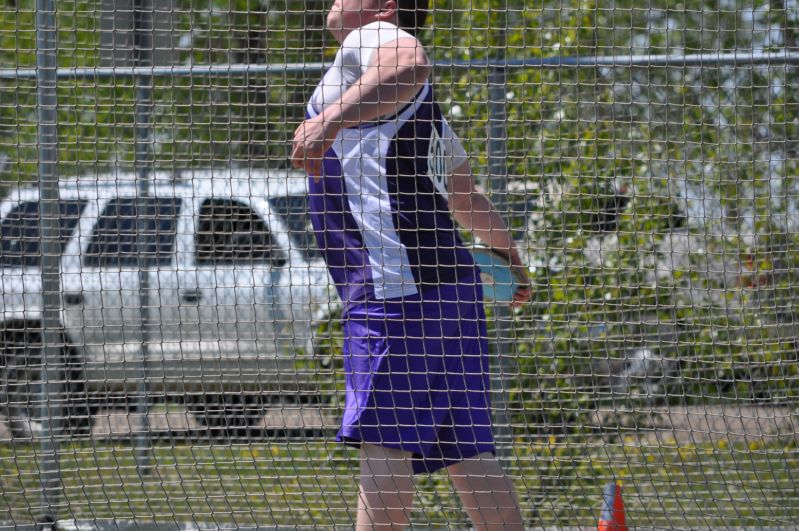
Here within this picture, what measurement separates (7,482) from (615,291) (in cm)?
283

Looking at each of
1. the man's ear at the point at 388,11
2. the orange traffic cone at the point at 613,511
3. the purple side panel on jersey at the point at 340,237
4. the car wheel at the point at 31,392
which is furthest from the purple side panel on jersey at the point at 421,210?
the car wheel at the point at 31,392

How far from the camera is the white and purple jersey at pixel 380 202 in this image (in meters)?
2.58

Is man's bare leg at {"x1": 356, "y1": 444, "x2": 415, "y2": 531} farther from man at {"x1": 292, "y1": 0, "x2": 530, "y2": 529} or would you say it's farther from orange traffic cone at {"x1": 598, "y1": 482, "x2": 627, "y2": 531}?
orange traffic cone at {"x1": 598, "y1": 482, "x2": 627, "y2": 531}

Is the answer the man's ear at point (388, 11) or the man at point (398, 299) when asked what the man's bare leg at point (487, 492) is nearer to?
the man at point (398, 299)

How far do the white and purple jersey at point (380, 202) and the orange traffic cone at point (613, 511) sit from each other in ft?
3.17

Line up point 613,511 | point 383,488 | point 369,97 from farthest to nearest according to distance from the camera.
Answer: point 613,511, point 383,488, point 369,97

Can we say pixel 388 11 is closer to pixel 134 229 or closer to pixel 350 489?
pixel 134 229

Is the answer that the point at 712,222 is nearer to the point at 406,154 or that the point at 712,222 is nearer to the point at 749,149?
the point at 749,149

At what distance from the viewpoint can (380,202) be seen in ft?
8.50

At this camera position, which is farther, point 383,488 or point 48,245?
point 48,245

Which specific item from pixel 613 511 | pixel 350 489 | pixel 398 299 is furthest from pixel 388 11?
pixel 350 489

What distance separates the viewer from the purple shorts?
8.43 feet

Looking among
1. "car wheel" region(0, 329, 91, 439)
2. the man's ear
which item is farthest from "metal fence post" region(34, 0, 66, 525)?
the man's ear

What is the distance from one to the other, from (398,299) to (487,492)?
584mm
